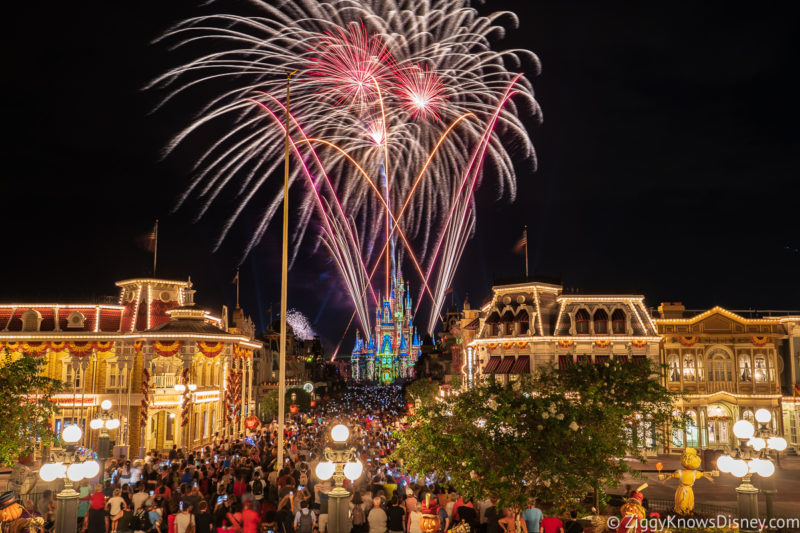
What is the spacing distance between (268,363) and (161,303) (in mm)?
36293

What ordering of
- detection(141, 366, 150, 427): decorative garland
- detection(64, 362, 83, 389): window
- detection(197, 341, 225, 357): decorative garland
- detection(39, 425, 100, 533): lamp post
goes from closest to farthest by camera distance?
detection(39, 425, 100, 533): lamp post < detection(141, 366, 150, 427): decorative garland < detection(197, 341, 225, 357): decorative garland < detection(64, 362, 83, 389): window

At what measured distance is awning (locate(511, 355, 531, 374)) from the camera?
3872 cm

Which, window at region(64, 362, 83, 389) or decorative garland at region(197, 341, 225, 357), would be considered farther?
window at region(64, 362, 83, 389)

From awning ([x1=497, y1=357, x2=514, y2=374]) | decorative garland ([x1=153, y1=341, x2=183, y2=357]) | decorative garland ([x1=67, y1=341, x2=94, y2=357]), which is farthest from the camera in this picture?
decorative garland ([x1=67, y1=341, x2=94, y2=357])

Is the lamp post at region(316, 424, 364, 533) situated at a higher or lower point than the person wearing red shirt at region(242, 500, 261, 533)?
higher

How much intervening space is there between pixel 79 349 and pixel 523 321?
89.6 ft

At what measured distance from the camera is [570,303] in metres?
39.5

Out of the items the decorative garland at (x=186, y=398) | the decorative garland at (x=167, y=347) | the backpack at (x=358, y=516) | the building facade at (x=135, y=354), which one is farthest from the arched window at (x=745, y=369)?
the decorative garland at (x=167, y=347)

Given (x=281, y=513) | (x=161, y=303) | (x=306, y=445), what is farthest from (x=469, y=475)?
(x=161, y=303)

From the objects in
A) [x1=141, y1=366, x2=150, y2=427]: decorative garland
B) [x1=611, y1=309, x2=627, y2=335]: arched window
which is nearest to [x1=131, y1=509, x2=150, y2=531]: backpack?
[x1=141, y1=366, x2=150, y2=427]: decorative garland

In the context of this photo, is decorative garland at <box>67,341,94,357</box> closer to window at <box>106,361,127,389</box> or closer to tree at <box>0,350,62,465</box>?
window at <box>106,361,127,389</box>

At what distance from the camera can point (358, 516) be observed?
15.5 metres

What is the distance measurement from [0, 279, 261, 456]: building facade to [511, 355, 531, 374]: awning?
18.2 meters

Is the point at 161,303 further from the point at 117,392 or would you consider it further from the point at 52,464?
the point at 52,464
